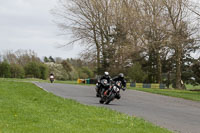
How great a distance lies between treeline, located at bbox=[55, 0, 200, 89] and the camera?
4272 centimetres

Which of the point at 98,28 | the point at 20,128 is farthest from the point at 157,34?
the point at 20,128

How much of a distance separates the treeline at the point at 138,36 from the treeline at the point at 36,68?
4.38 metres

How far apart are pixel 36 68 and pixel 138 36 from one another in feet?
144

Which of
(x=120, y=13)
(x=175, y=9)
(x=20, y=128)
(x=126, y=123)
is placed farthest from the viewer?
(x=120, y=13)

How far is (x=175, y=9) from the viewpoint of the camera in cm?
4425

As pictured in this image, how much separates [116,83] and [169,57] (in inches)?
1590

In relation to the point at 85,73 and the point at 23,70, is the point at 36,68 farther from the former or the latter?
the point at 85,73

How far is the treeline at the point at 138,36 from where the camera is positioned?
42.7 m

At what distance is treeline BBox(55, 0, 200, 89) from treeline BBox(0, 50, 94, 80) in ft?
14.4

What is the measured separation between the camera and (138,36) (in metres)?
47.3

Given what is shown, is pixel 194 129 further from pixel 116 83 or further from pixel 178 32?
pixel 178 32

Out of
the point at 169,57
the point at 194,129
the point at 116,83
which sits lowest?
the point at 194,129

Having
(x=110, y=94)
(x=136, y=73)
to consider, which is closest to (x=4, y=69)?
(x=136, y=73)

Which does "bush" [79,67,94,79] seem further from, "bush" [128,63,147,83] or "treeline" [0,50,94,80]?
"bush" [128,63,147,83]
